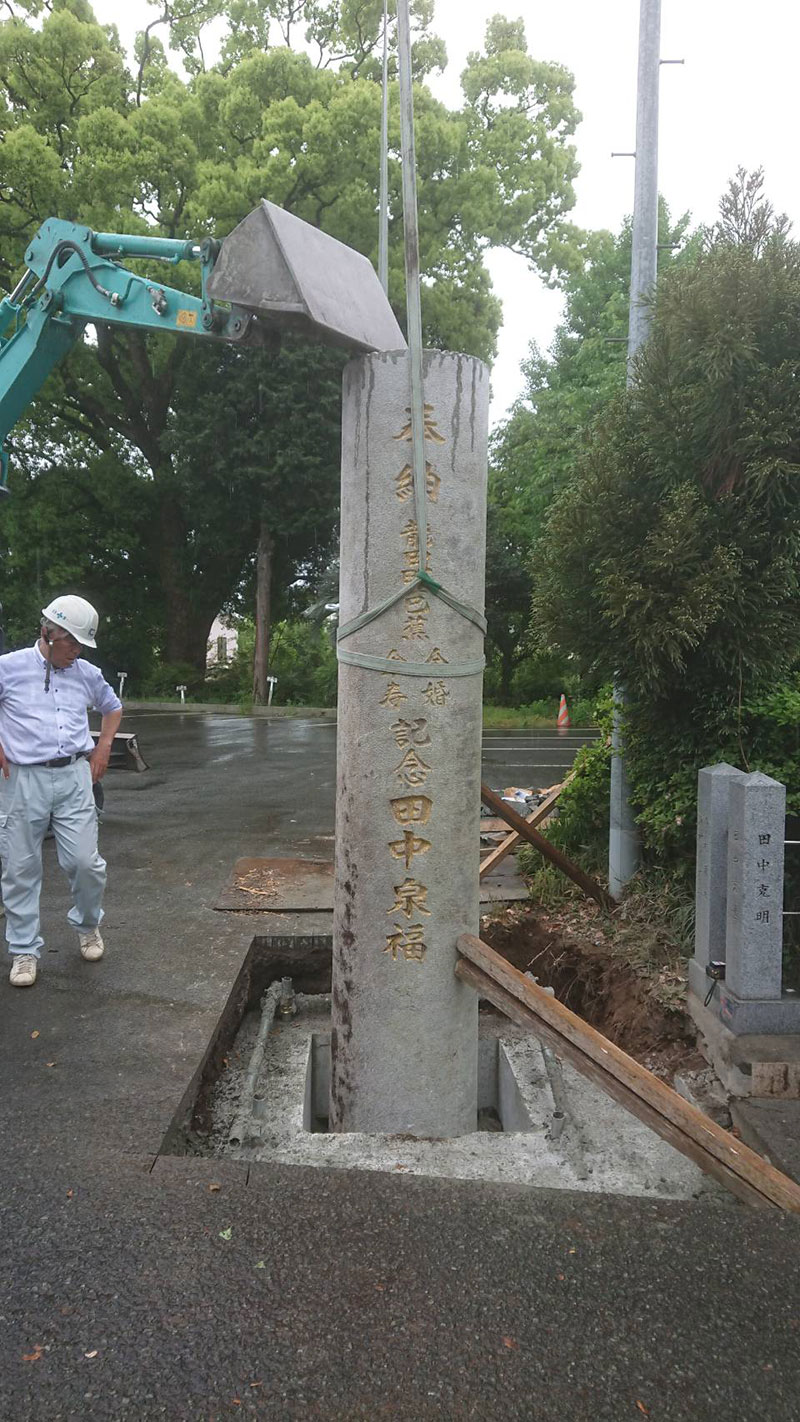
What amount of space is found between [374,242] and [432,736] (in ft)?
58.1

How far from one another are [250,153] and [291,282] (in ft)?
58.2

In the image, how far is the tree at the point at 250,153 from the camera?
55.8 ft

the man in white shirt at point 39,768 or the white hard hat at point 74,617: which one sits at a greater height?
the white hard hat at point 74,617

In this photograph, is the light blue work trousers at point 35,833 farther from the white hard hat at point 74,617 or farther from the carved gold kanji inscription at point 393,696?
the carved gold kanji inscription at point 393,696

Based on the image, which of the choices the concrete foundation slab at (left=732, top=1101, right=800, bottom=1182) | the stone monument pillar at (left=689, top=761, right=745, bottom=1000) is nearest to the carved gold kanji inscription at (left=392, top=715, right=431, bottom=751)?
the stone monument pillar at (left=689, top=761, right=745, bottom=1000)

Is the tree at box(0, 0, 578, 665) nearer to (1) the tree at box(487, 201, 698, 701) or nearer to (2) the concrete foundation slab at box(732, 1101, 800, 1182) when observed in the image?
(1) the tree at box(487, 201, 698, 701)

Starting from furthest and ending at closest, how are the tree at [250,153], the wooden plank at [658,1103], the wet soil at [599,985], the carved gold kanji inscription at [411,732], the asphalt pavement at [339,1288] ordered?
the tree at [250,153] < the wet soil at [599,985] < the carved gold kanji inscription at [411,732] < the wooden plank at [658,1103] < the asphalt pavement at [339,1288]

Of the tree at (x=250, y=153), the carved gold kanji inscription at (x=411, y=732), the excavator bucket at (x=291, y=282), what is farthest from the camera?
the tree at (x=250, y=153)

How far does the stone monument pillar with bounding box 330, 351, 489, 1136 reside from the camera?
326cm

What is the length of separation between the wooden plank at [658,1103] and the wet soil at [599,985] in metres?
1.58

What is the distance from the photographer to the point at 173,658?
945 inches

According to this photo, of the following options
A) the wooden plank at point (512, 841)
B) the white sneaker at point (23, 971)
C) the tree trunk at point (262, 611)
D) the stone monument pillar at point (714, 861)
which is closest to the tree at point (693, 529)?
the stone monument pillar at point (714, 861)

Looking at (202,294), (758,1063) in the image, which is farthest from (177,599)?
(758,1063)

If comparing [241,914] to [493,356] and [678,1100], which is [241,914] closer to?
[678,1100]
